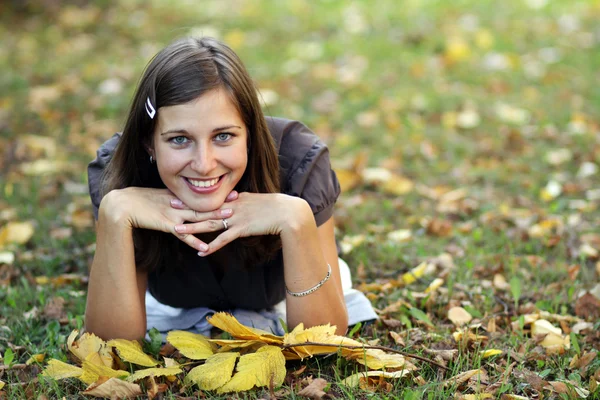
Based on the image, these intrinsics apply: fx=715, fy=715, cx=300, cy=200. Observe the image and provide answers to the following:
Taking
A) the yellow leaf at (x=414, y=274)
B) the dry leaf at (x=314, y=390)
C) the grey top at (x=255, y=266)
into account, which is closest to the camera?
the dry leaf at (x=314, y=390)

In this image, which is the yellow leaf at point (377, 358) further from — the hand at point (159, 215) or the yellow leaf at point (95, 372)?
the yellow leaf at point (95, 372)

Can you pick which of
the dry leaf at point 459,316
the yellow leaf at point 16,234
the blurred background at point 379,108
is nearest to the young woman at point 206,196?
the dry leaf at point 459,316

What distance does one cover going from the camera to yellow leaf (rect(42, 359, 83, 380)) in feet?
6.91

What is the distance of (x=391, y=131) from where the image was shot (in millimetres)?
4734

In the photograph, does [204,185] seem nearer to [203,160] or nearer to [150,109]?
[203,160]

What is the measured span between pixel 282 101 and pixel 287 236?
10.2ft

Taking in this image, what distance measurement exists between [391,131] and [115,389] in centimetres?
310

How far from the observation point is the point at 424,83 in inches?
215

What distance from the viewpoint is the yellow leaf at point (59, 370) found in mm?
2107

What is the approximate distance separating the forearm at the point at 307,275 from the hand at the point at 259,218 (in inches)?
0.4

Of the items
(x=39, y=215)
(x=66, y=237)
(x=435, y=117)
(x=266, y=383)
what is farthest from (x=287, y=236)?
(x=435, y=117)

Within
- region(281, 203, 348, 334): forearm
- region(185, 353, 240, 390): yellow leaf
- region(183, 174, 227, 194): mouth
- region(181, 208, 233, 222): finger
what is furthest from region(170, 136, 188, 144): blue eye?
region(185, 353, 240, 390): yellow leaf

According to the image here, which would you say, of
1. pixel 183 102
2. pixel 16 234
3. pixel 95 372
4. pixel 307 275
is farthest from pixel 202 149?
pixel 16 234

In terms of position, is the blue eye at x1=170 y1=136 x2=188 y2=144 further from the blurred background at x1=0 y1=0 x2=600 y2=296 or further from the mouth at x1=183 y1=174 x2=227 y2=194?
the blurred background at x1=0 y1=0 x2=600 y2=296
